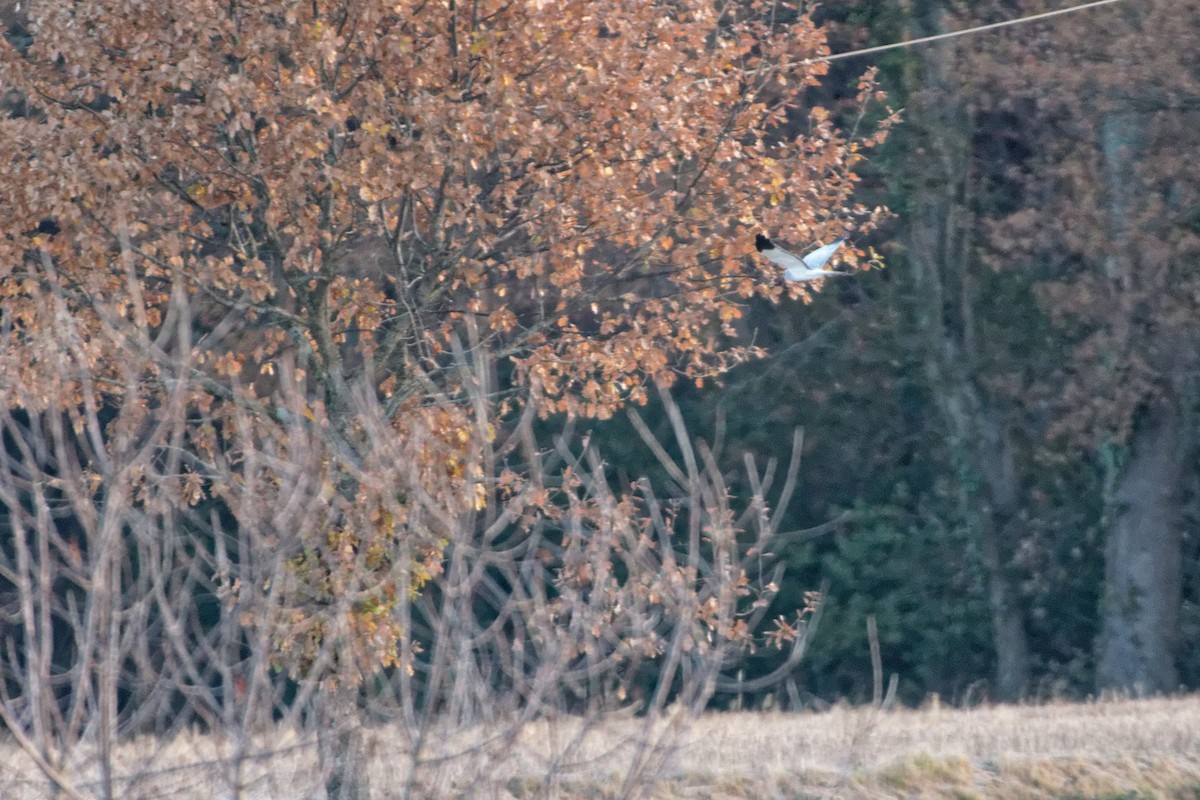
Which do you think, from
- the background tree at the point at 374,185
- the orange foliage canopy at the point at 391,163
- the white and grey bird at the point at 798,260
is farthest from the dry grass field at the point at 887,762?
the white and grey bird at the point at 798,260

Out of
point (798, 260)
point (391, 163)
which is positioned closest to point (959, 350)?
point (798, 260)

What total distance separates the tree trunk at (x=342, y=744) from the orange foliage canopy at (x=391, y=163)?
202cm

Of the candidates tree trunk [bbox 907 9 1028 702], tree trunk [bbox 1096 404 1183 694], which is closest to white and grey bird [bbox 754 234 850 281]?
tree trunk [bbox 907 9 1028 702]

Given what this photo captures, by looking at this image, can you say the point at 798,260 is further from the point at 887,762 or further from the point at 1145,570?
the point at 1145,570

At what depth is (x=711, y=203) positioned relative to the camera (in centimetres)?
911

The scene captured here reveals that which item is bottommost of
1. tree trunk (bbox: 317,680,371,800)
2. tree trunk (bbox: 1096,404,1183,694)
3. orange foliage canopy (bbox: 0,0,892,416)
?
tree trunk (bbox: 1096,404,1183,694)

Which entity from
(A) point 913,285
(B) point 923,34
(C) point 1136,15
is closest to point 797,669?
(A) point 913,285

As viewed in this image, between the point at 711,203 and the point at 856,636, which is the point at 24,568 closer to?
the point at 711,203

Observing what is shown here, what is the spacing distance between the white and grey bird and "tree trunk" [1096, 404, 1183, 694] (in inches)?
402

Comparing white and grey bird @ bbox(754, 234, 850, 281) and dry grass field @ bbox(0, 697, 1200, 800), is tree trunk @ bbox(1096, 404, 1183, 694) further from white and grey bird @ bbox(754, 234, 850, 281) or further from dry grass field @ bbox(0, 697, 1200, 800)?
white and grey bird @ bbox(754, 234, 850, 281)

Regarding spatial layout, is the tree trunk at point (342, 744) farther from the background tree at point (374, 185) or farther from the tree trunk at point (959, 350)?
the tree trunk at point (959, 350)

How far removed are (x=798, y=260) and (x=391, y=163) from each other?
212cm

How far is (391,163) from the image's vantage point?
8.16 metres

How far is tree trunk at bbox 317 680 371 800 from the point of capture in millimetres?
4910
